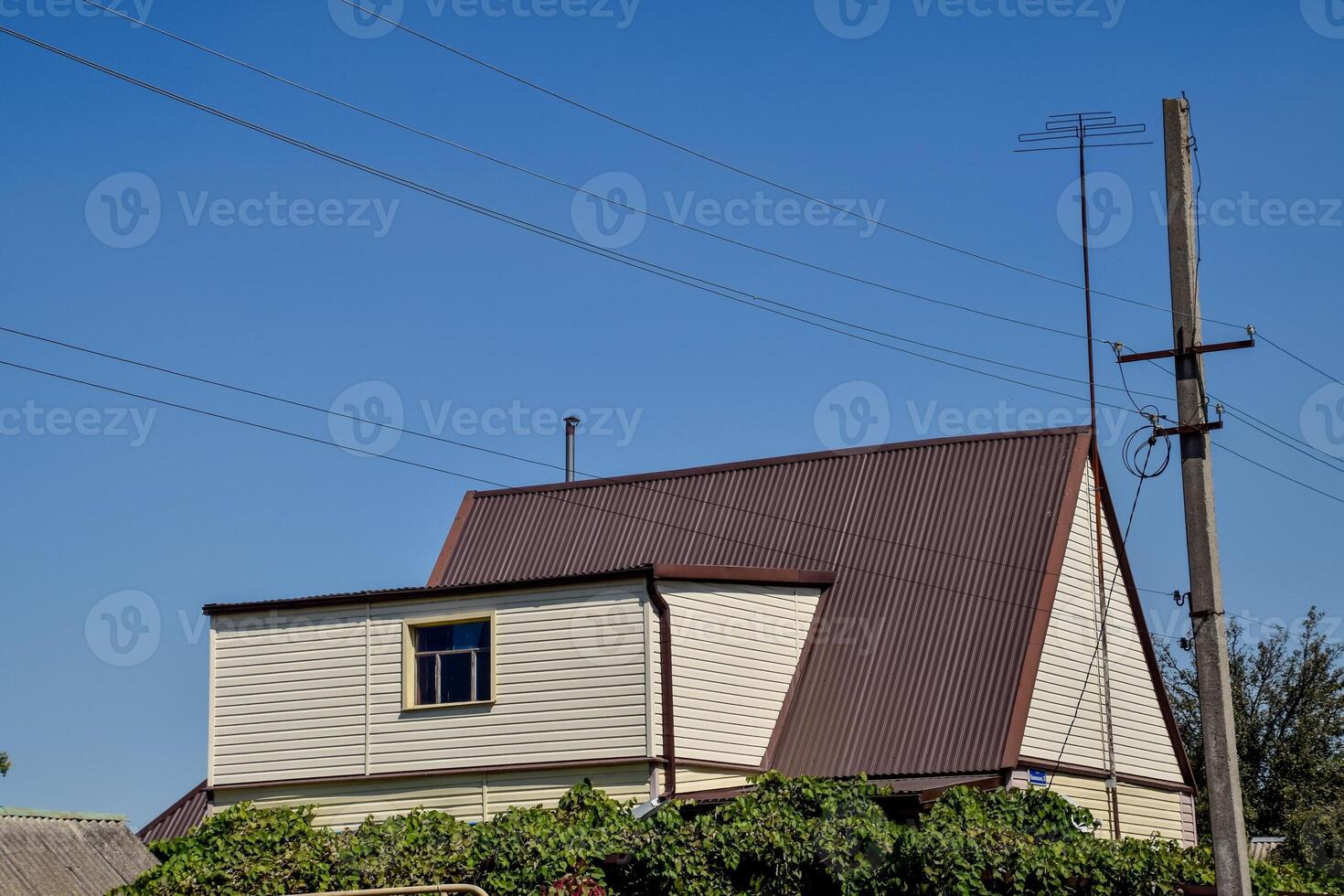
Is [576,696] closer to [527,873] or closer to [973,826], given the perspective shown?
[527,873]

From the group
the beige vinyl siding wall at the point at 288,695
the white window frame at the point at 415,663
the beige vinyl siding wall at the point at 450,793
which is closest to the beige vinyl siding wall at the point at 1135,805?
the beige vinyl siding wall at the point at 450,793

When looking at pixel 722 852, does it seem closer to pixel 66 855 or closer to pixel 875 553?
pixel 66 855

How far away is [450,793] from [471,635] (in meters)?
2.37

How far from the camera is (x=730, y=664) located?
2550 cm

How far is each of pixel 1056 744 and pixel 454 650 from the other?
9.27 meters

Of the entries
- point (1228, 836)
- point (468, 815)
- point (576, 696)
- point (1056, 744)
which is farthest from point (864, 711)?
point (1228, 836)

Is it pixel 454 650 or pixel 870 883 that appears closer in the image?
pixel 870 883

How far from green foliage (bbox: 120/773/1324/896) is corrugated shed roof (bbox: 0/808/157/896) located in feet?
1.31

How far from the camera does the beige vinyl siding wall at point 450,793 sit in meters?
23.9

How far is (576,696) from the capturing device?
2433cm

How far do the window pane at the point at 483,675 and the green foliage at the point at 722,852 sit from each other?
12.3 feet

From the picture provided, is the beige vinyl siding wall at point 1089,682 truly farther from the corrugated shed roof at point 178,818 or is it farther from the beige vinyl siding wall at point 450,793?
the corrugated shed roof at point 178,818

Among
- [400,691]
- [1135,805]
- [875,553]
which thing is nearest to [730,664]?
[875,553]

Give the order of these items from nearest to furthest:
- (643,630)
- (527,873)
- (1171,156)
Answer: (1171,156) < (527,873) < (643,630)
